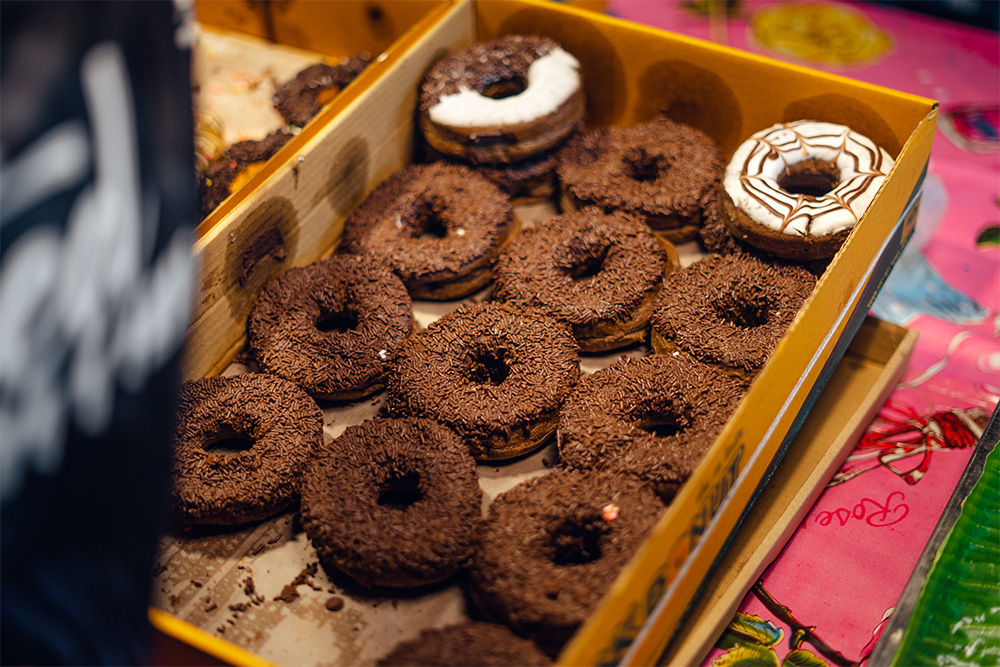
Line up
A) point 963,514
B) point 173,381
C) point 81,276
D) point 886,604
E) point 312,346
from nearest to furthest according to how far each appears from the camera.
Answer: point 81,276
point 173,381
point 963,514
point 886,604
point 312,346

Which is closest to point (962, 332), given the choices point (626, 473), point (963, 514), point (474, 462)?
point (963, 514)

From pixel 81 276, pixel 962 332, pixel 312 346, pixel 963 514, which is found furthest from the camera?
pixel 962 332

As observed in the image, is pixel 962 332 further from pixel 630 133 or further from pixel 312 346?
pixel 312 346

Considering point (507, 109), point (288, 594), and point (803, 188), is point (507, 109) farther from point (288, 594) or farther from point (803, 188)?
point (288, 594)

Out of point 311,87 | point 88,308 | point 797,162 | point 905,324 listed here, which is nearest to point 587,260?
point 797,162

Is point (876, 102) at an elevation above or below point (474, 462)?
above

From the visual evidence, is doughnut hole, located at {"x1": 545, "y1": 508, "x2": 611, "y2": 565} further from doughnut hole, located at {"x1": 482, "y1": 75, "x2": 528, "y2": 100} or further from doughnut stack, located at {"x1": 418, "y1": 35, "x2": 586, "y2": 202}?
doughnut hole, located at {"x1": 482, "y1": 75, "x2": 528, "y2": 100}

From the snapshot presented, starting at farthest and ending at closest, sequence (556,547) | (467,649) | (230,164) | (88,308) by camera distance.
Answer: (230,164)
(556,547)
(467,649)
(88,308)
